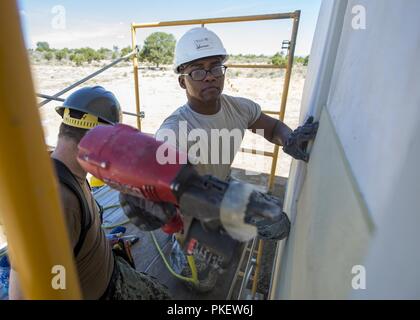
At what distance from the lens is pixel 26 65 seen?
12.6 inches

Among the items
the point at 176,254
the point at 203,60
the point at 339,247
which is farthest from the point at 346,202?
the point at 176,254

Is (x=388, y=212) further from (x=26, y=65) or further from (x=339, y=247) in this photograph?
(x=26, y=65)

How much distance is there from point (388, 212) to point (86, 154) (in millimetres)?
804

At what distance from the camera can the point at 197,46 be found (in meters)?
1.84

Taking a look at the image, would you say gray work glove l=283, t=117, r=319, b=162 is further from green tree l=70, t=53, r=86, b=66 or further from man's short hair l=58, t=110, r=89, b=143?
Answer: green tree l=70, t=53, r=86, b=66

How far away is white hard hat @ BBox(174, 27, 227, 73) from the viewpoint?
6.01 ft

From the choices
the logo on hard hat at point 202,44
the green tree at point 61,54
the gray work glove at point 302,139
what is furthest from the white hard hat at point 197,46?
the green tree at point 61,54

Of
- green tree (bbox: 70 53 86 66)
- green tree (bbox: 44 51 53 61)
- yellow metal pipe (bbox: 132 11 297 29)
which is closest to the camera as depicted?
yellow metal pipe (bbox: 132 11 297 29)

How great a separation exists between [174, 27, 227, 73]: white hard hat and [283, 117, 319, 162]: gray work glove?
82cm

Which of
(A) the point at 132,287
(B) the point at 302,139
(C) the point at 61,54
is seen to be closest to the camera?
(B) the point at 302,139

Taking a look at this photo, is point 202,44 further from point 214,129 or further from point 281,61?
point 281,61

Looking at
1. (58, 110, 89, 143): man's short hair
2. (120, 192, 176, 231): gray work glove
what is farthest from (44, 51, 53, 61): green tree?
(120, 192, 176, 231): gray work glove

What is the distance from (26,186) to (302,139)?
141 centimetres

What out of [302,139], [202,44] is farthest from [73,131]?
[302,139]
